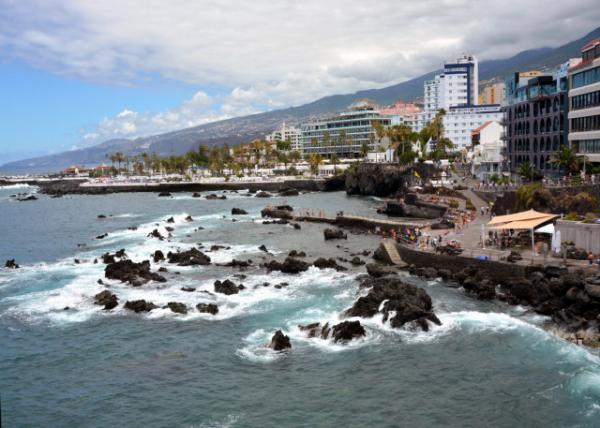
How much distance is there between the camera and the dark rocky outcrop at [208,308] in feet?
112

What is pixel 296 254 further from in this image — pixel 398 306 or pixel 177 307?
pixel 398 306

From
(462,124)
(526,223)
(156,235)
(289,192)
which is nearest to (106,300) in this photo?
(156,235)

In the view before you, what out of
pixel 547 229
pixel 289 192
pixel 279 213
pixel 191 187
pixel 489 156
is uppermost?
pixel 489 156

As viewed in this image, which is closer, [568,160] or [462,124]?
[568,160]

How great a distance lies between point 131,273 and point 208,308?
39.9ft

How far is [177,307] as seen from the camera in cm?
3450

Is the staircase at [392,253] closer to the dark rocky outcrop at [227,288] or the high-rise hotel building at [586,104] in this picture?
the dark rocky outcrop at [227,288]

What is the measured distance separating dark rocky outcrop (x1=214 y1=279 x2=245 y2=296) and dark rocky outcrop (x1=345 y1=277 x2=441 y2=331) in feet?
32.7

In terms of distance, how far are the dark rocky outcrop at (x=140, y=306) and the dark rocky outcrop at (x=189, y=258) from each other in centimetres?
1363

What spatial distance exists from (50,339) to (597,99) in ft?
188

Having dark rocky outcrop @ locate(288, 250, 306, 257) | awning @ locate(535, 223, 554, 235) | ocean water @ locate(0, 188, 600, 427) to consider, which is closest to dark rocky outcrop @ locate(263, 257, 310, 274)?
ocean water @ locate(0, 188, 600, 427)

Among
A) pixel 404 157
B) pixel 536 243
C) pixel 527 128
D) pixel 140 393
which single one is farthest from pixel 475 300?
pixel 404 157

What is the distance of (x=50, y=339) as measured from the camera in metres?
31.0

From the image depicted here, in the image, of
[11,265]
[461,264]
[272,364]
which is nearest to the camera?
[272,364]
